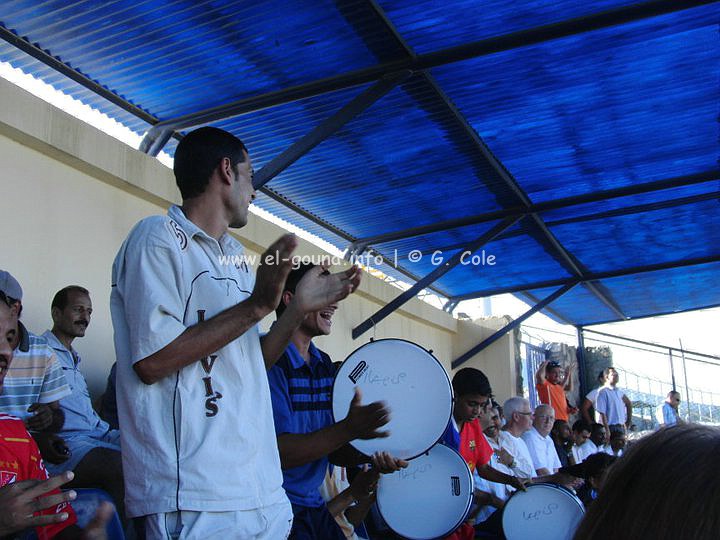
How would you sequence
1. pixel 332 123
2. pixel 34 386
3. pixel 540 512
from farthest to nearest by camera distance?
Answer: pixel 332 123 < pixel 540 512 < pixel 34 386

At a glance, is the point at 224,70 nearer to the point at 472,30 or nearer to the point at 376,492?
the point at 472,30

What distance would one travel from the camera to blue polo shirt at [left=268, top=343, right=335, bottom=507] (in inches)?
113

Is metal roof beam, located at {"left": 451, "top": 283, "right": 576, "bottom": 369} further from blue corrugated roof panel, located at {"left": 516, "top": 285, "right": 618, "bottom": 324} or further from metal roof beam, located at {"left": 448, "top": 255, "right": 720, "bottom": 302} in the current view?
metal roof beam, located at {"left": 448, "top": 255, "right": 720, "bottom": 302}

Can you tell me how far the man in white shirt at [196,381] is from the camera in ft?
6.20

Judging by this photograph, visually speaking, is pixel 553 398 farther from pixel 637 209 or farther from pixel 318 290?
pixel 318 290

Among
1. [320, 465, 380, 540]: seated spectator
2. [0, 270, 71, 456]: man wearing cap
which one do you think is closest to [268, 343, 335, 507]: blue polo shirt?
[320, 465, 380, 540]: seated spectator

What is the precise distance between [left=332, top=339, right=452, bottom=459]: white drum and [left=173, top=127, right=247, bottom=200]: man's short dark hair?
3.77 feet

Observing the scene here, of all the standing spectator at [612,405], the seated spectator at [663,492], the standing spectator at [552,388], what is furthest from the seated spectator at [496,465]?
the seated spectator at [663,492]

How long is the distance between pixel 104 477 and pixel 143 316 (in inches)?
74.0

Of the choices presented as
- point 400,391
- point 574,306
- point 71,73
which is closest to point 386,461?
point 400,391

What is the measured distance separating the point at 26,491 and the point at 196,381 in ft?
1.51

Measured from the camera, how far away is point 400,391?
329 cm

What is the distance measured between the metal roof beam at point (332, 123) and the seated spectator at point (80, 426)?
94.1 inches

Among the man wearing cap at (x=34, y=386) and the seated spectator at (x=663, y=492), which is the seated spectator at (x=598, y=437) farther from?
the seated spectator at (x=663, y=492)
